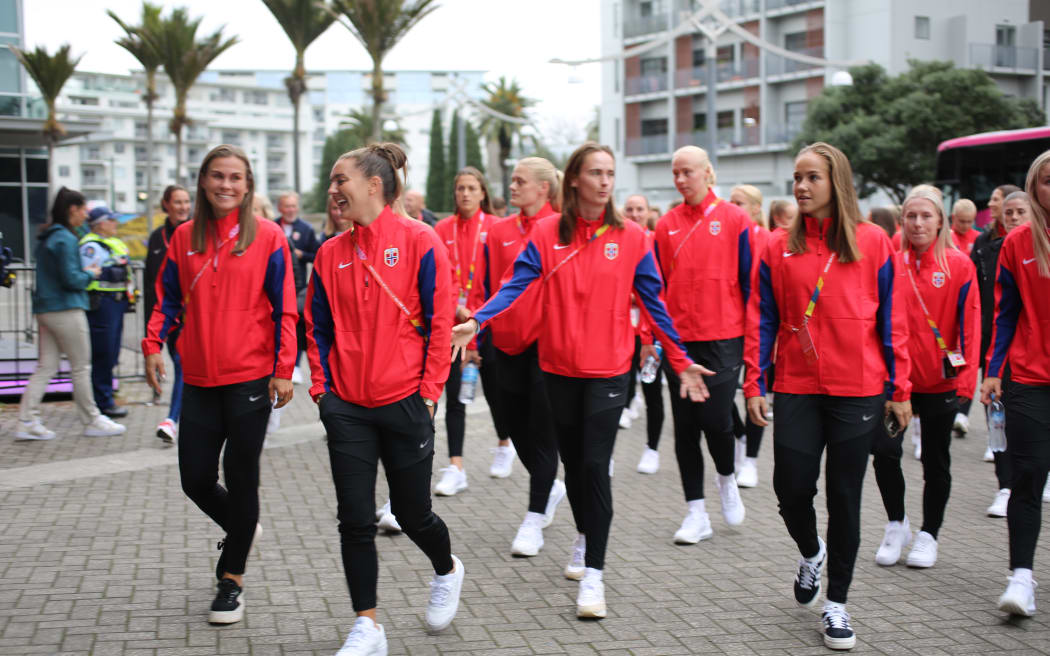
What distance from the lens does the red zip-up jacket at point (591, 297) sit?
16.7 feet

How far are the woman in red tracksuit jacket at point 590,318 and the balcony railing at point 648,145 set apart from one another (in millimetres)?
58339

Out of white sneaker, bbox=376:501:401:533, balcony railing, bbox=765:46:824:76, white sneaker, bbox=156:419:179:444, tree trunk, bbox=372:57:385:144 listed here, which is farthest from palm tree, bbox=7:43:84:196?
balcony railing, bbox=765:46:824:76

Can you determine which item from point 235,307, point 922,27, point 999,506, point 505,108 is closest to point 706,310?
point 999,506

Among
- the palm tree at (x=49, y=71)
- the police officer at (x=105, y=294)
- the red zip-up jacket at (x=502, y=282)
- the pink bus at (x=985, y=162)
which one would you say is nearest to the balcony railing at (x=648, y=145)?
the palm tree at (x=49, y=71)

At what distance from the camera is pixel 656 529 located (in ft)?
22.1

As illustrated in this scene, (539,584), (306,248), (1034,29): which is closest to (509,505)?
(539,584)

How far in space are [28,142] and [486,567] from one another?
33.9m

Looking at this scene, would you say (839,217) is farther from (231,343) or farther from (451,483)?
(451,483)

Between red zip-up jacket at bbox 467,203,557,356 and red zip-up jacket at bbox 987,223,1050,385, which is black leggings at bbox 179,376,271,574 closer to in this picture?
red zip-up jacket at bbox 467,203,557,356

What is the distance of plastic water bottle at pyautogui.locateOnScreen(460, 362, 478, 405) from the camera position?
23.2ft

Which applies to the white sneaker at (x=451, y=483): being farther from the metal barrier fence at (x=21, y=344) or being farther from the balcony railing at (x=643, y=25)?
the balcony railing at (x=643, y=25)

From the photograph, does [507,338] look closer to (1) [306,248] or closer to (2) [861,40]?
(1) [306,248]

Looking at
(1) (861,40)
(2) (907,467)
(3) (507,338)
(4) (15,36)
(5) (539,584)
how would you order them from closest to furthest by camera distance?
1. (5) (539,584)
2. (3) (507,338)
3. (2) (907,467)
4. (4) (15,36)
5. (1) (861,40)

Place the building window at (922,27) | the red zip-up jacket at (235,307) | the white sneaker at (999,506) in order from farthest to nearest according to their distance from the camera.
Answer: the building window at (922,27), the white sneaker at (999,506), the red zip-up jacket at (235,307)
